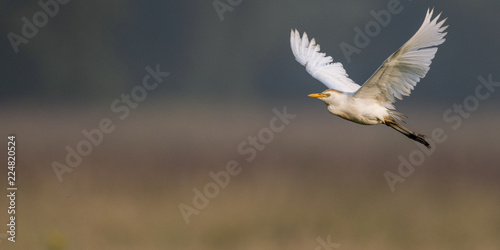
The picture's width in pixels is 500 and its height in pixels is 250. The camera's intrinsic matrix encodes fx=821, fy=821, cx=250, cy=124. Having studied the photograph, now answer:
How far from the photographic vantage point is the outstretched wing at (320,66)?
6195 millimetres

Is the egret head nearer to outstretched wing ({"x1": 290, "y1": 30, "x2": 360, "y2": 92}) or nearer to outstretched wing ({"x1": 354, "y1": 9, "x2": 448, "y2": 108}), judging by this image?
outstretched wing ({"x1": 354, "y1": 9, "x2": 448, "y2": 108})

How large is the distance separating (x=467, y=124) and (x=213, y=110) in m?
6.01

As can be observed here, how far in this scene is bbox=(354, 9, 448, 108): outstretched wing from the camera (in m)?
4.87

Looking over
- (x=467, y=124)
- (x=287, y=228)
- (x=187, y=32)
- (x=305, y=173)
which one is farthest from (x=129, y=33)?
(x=287, y=228)

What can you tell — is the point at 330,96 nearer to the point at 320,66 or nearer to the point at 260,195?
the point at 320,66

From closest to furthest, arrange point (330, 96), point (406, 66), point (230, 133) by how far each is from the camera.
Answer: point (406, 66) < point (330, 96) < point (230, 133)

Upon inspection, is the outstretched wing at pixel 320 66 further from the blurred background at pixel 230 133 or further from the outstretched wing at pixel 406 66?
the blurred background at pixel 230 133

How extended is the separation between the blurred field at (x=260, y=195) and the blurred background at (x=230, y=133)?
2 centimetres

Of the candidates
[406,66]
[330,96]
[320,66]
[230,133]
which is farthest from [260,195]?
[230,133]

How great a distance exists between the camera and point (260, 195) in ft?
25.0

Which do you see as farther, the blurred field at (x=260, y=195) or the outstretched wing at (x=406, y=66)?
the blurred field at (x=260, y=195)

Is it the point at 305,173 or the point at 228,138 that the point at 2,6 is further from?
the point at 305,173

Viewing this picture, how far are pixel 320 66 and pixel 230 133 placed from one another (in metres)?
5.35

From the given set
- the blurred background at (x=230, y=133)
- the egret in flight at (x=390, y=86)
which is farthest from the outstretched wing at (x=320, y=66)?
the blurred background at (x=230, y=133)
